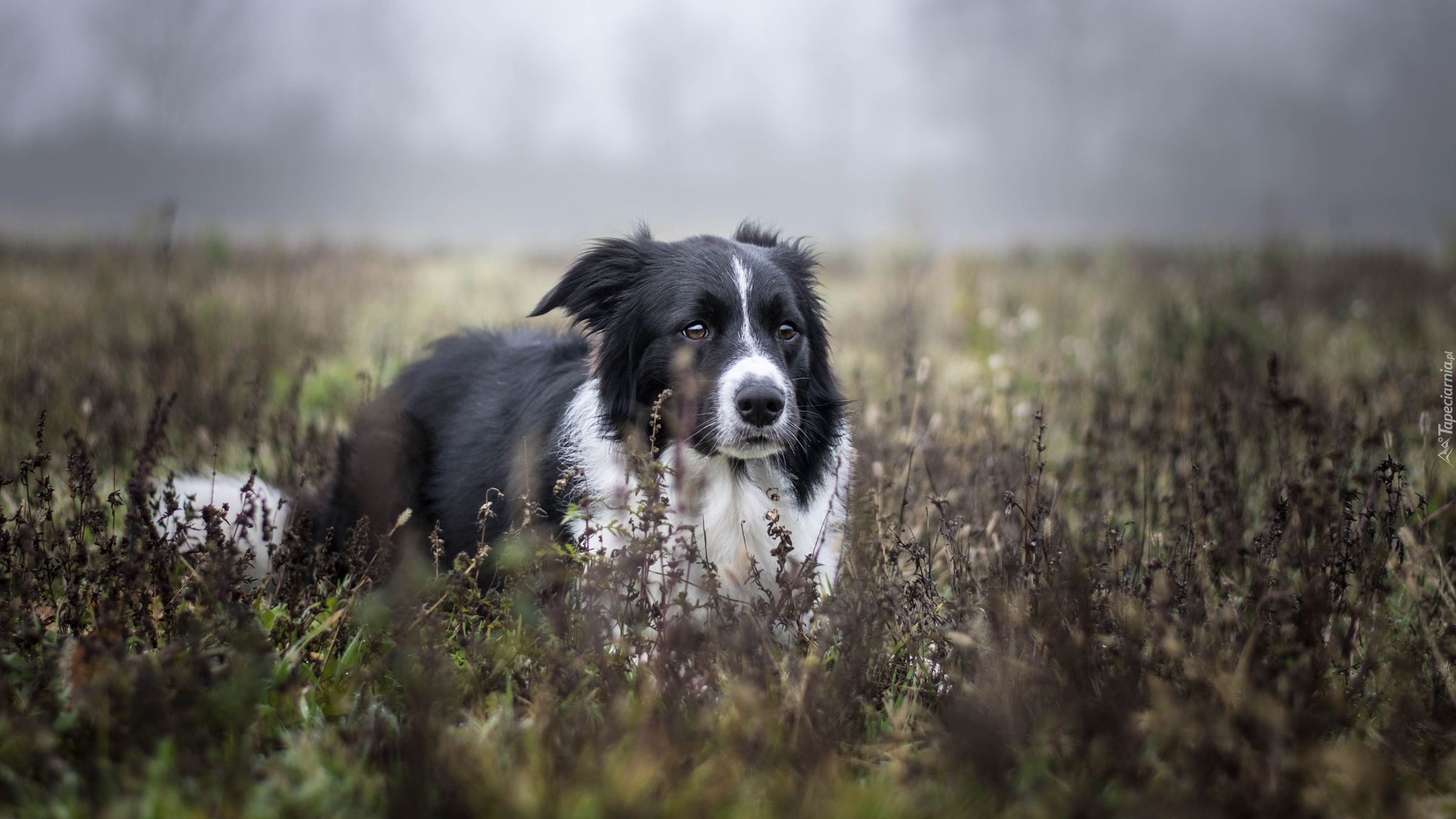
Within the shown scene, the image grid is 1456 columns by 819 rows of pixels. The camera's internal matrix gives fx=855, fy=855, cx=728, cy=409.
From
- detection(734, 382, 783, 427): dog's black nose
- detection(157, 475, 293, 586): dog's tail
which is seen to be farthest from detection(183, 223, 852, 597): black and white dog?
detection(157, 475, 293, 586): dog's tail

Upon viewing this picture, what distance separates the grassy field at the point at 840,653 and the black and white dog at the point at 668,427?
255mm

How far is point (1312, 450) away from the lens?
114 inches

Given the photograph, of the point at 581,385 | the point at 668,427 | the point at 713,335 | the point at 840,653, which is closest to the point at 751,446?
the point at 668,427

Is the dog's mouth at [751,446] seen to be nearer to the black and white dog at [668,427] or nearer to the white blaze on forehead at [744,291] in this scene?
the black and white dog at [668,427]

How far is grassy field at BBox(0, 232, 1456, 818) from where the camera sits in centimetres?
196

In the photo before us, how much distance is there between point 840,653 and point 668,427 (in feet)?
3.45

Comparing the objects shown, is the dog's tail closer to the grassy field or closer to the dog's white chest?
the grassy field

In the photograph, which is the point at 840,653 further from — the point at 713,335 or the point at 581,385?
the point at 581,385

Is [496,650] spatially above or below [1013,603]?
below

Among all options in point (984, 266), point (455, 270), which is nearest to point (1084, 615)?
point (984, 266)

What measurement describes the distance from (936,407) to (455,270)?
11456 mm

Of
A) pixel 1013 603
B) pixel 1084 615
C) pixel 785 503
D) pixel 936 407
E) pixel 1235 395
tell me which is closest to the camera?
pixel 1084 615

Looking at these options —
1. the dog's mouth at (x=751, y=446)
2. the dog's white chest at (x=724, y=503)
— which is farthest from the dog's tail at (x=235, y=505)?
the dog's mouth at (x=751, y=446)

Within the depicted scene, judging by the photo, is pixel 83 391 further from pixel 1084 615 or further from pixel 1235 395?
pixel 1235 395
